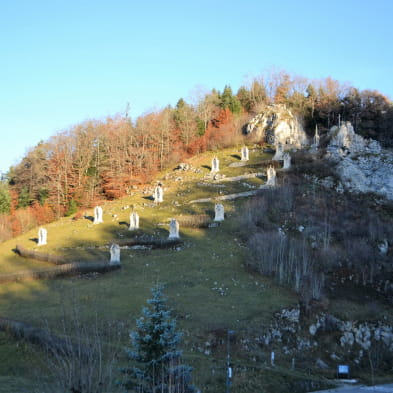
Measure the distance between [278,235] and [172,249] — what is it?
364 inches

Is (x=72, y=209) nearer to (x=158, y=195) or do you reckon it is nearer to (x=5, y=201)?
(x=5, y=201)

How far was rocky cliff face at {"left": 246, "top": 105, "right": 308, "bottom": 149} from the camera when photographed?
72562mm

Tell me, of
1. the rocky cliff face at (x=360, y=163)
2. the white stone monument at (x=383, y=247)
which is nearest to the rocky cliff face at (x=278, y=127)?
the rocky cliff face at (x=360, y=163)

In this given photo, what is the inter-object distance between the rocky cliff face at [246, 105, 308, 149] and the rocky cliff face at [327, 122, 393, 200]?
10798mm

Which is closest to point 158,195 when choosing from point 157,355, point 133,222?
point 133,222

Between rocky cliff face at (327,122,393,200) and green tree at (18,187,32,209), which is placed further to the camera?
green tree at (18,187,32,209)

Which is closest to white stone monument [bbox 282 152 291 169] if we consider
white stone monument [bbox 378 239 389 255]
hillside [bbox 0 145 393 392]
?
hillside [bbox 0 145 393 392]

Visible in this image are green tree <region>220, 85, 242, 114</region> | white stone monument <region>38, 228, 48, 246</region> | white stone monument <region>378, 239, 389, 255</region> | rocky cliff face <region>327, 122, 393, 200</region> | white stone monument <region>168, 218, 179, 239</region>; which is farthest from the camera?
green tree <region>220, 85, 242, 114</region>

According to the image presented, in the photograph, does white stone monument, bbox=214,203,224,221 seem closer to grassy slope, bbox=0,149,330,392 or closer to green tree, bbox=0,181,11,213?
grassy slope, bbox=0,149,330,392

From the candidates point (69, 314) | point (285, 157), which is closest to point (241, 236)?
point (69, 314)

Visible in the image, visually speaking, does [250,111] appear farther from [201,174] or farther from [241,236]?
[241,236]

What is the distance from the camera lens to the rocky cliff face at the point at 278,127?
72562 millimetres

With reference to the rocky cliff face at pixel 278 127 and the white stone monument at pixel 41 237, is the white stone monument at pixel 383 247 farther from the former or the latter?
the rocky cliff face at pixel 278 127

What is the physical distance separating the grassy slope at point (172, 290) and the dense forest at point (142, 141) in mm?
17658
